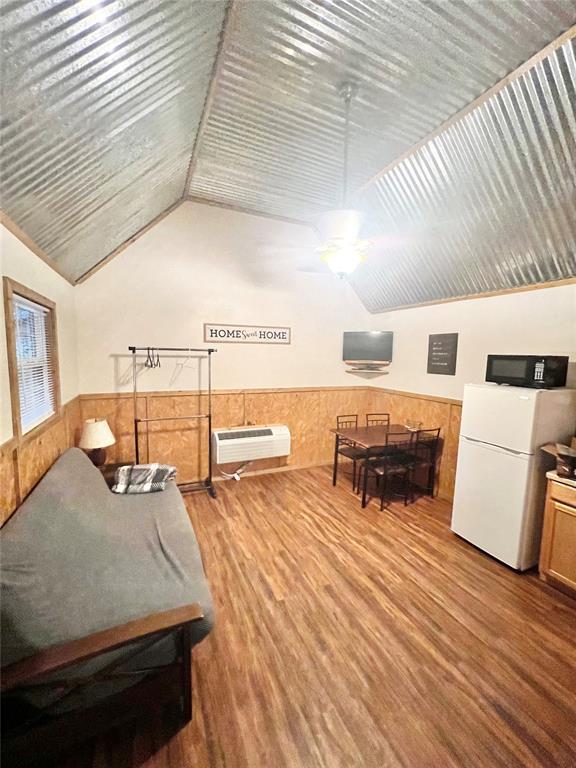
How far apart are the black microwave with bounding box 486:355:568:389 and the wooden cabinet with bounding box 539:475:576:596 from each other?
0.73 meters

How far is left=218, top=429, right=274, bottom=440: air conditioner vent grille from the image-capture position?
150 inches

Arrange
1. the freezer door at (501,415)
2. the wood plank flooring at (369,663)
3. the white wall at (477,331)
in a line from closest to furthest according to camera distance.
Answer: the wood plank flooring at (369,663) → the freezer door at (501,415) → the white wall at (477,331)

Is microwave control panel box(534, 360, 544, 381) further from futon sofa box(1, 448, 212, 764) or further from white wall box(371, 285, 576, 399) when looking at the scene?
futon sofa box(1, 448, 212, 764)

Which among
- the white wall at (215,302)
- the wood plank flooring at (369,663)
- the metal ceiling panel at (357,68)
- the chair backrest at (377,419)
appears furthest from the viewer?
the chair backrest at (377,419)

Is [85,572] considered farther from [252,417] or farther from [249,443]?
[252,417]

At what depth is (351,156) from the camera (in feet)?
8.73

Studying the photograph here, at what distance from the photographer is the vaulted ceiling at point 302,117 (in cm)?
128

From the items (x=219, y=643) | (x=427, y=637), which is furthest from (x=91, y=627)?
(x=427, y=637)

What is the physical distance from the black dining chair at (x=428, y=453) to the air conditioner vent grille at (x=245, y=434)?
181cm

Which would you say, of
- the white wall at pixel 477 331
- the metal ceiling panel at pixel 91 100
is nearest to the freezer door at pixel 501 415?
the white wall at pixel 477 331

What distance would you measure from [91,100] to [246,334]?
8.97ft

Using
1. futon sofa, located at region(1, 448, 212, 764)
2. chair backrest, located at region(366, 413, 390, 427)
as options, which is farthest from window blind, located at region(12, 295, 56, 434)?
chair backrest, located at region(366, 413, 390, 427)

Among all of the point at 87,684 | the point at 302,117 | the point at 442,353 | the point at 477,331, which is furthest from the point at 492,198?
the point at 87,684

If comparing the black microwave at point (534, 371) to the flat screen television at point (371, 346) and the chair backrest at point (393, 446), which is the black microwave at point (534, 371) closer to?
Result: the chair backrest at point (393, 446)
